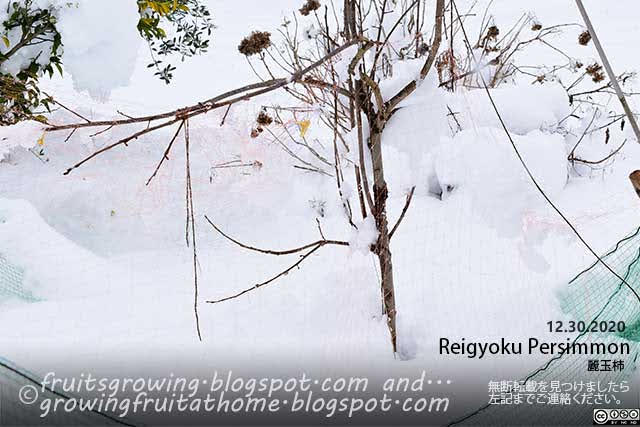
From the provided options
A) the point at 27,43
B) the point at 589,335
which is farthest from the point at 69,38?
the point at 589,335

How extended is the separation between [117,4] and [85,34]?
12cm

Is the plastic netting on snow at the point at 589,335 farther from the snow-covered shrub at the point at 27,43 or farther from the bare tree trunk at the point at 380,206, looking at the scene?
the snow-covered shrub at the point at 27,43

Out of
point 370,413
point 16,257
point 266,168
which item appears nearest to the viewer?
point 370,413

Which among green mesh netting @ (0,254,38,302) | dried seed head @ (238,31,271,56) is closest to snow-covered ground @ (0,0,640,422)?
green mesh netting @ (0,254,38,302)

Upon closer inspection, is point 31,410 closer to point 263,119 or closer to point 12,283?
point 12,283

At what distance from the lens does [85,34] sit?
155 cm

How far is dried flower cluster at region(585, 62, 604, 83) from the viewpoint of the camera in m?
2.32

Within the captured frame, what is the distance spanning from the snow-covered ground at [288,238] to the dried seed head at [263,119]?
15 centimetres

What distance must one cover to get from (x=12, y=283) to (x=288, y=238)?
2.60ft

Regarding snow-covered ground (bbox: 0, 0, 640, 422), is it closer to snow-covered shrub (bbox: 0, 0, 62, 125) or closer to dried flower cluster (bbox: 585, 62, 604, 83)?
dried flower cluster (bbox: 585, 62, 604, 83)

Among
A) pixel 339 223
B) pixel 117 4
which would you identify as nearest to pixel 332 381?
pixel 339 223

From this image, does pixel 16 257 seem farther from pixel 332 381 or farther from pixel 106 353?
pixel 332 381

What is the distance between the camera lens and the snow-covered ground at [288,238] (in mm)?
1228

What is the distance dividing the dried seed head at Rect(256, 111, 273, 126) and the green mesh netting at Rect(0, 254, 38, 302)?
88 cm
